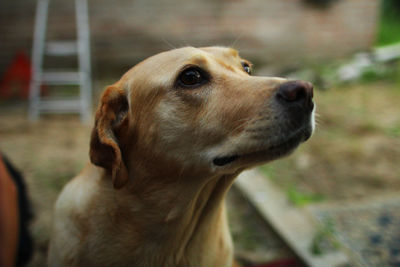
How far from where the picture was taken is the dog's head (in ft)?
4.95

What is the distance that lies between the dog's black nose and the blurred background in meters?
1.52

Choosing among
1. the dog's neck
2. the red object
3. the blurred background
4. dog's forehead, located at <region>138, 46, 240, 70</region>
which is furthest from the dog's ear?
the red object

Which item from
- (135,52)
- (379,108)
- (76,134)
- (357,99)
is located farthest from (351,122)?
(135,52)

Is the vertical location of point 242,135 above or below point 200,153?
above

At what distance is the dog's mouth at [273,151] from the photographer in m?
1.54

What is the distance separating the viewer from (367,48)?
882 centimetres

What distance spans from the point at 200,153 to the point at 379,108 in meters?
5.01

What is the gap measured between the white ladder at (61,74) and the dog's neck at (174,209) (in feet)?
14.3

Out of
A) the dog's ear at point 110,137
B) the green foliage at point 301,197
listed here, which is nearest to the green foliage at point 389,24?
the green foliage at point 301,197

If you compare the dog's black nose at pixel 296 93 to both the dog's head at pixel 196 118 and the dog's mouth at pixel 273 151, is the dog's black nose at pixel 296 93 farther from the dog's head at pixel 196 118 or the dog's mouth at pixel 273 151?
the dog's mouth at pixel 273 151

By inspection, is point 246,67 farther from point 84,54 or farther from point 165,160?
point 84,54

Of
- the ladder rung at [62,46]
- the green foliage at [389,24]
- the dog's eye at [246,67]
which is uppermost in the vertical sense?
the dog's eye at [246,67]

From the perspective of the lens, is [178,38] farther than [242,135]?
Yes

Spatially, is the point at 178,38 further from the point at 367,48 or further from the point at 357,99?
the point at 367,48
